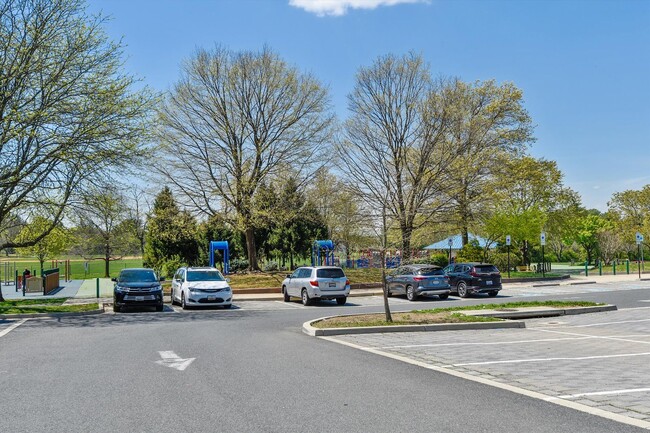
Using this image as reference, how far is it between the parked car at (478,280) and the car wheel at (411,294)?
2751 mm

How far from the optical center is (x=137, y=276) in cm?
2259

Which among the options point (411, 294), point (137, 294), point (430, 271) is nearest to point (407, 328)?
point (137, 294)

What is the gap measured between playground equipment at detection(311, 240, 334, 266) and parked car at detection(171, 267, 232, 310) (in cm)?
1455

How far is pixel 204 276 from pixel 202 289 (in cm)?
119

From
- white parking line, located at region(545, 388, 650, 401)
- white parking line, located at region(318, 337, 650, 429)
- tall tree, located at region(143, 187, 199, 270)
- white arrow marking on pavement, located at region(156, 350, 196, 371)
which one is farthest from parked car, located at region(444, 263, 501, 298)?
tall tree, located at region(143, 187, 199, 270)

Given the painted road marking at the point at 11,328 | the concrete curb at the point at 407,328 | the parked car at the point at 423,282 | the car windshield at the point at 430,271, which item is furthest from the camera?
the car windshield at the point at 430,271

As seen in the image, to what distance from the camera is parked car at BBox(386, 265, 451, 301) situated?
2597 centimetres

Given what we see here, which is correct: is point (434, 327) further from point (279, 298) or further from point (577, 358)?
point (279, 298)

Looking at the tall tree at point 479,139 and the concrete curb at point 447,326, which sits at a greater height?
the tall tree at point 479,139

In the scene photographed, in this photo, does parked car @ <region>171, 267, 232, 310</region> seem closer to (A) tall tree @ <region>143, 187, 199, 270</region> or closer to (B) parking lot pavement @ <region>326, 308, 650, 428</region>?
(B) parking lot pavement @ <region>326, 308, 650, 428</region>

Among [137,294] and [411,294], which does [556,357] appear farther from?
[411,294]

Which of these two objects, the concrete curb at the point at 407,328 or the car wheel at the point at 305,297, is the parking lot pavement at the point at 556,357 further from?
the car wheel at the point at 305,297

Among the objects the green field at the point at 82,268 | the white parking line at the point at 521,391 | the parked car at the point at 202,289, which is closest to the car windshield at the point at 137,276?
the parked car at the point at 202,289

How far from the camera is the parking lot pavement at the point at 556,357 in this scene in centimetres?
712
